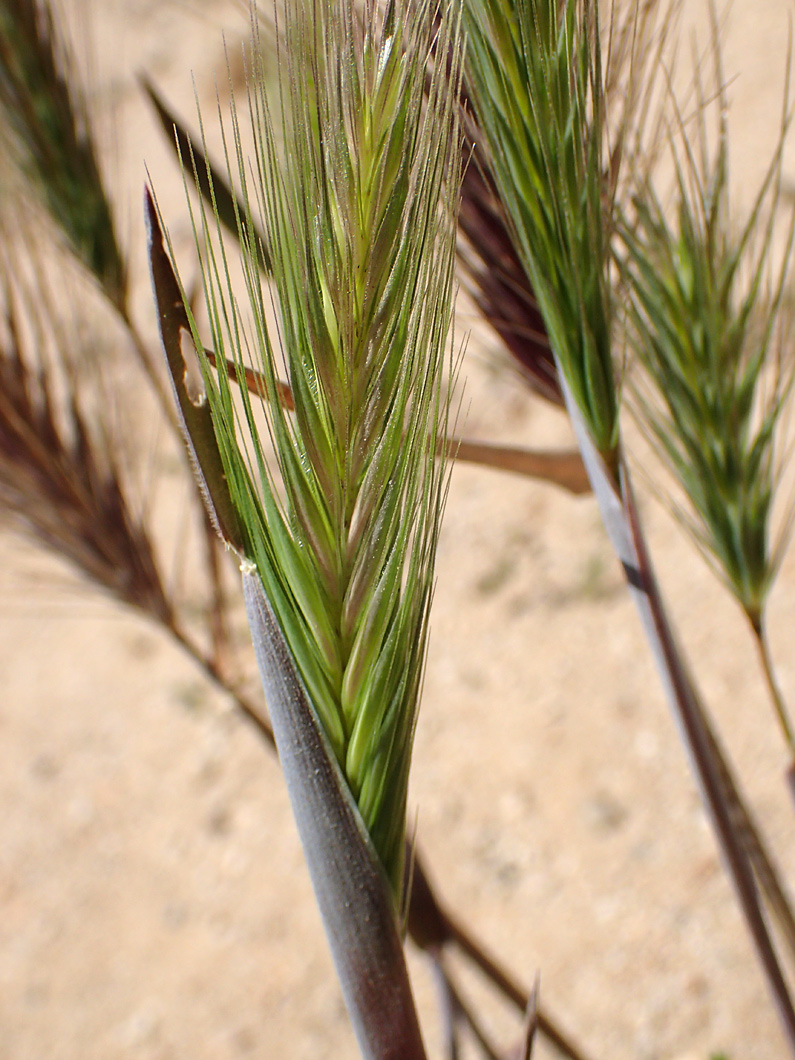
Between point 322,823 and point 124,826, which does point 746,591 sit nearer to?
point 322,823

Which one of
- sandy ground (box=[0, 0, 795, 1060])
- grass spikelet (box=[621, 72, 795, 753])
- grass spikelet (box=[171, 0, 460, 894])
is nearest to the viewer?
grass spikelet (box=[171, 0, 460, 894])

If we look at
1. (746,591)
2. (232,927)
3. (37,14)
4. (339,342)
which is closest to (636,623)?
(232,927)

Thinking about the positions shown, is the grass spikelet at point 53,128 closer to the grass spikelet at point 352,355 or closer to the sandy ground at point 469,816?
the sandy ground at point 469,816

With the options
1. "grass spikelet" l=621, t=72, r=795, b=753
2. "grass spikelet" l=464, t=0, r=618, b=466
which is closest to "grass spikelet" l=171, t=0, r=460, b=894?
"grass spikelet" l=464, t=0, r=618, b=466

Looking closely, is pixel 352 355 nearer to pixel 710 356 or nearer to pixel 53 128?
pixel 710 356

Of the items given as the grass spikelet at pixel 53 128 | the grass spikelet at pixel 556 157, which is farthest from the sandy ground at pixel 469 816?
the grass spikelet at pixel 556 157

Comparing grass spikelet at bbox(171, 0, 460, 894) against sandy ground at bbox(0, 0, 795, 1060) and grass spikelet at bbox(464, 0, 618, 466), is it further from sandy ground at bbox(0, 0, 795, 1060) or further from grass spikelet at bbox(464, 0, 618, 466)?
sandy ground at bbox(0, 0, 795, 1060)
